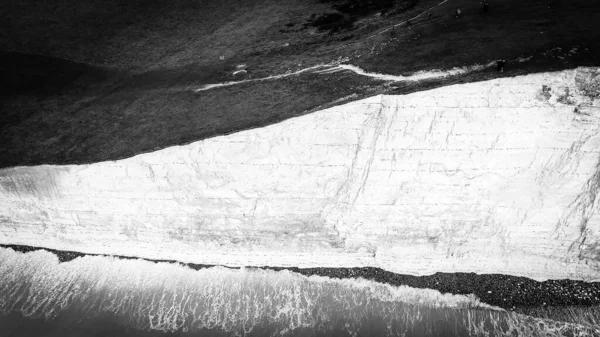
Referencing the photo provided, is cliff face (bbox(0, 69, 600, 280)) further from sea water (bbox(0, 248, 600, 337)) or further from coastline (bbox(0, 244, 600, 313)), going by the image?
sea water (bbox(0, 248, 600, 337))

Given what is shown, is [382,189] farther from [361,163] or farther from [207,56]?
[207,56]

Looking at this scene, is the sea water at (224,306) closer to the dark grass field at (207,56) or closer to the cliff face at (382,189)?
the cliff face at (382,189)

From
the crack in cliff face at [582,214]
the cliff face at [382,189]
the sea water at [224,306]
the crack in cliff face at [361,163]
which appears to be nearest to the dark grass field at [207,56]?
the cliff face at [382,189]

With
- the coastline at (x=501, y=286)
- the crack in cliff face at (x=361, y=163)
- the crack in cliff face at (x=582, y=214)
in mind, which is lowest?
the coastline at (x=501, y=286)

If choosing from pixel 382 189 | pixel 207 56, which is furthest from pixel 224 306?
pixel 207 56

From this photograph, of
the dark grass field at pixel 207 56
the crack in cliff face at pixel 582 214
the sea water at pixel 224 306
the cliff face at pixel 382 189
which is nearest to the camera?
the cliff face at pixel 382 189

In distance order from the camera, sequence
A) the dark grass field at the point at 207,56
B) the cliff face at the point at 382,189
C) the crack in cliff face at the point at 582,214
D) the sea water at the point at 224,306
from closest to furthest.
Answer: the cliff face at the point at 382,189 < the crack in cliff face at the point at 582,214 < the sea water at the point at 224,306 < the dark grass field at the point at 207,56

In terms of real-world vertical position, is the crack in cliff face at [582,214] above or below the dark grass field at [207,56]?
below
